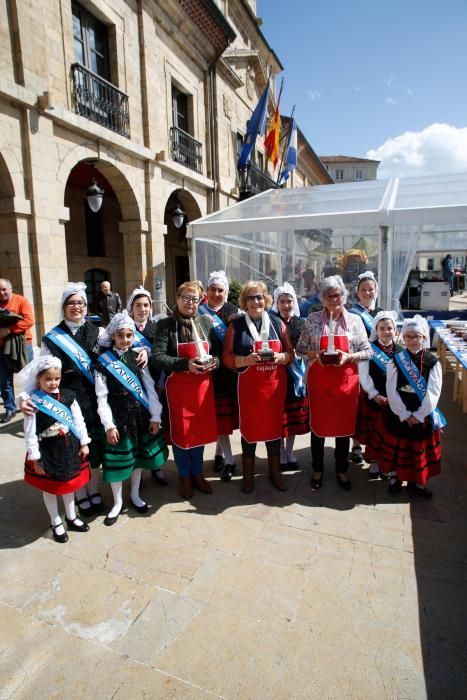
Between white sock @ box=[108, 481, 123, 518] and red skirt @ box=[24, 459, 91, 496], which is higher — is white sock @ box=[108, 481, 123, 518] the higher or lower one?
the lower one

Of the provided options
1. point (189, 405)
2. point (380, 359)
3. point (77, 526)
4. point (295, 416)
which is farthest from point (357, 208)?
point (77, 526)

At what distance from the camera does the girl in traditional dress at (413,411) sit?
10.4 feet

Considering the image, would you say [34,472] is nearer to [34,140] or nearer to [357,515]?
[357,515]

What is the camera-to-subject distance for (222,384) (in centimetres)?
374

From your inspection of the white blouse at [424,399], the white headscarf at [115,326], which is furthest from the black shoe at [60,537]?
the white blouse at [424,399]

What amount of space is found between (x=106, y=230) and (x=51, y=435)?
10156mm

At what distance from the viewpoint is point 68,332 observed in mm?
3051

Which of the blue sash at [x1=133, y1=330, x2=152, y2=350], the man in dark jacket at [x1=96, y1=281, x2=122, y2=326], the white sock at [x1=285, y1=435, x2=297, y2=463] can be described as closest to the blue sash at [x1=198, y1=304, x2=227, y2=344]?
the blue sash at [x1=133, y1=330, x2=152, y2=350]

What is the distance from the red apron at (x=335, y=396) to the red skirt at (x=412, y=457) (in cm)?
32

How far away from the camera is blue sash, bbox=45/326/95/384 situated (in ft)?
9.72

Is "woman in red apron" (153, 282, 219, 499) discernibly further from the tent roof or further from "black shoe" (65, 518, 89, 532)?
the tent roof

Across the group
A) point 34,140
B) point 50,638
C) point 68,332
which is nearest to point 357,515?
point 50,638

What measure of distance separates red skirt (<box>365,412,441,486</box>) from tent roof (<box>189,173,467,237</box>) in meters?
4.53

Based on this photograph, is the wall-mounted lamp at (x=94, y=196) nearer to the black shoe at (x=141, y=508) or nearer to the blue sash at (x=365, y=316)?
the blue sash at (x=365, y=316)
